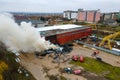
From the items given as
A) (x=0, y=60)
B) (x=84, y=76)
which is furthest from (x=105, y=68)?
(x=0, y=60)

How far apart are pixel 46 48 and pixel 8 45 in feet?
19.9

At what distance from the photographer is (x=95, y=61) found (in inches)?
952

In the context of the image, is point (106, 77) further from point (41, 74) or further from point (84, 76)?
point (41, 74)

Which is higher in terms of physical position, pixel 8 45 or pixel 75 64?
pixel 8 45

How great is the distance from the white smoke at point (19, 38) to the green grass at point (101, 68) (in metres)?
6.59

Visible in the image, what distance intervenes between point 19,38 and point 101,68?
43.1 ft

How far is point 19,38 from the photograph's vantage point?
25094 millimetres

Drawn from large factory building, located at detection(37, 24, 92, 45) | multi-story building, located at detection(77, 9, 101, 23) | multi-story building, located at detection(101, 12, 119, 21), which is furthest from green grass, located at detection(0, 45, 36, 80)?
multi-story building, located at detection(101, 12, 119, 21)

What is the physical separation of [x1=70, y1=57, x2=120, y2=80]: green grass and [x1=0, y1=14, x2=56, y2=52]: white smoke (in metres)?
6.59

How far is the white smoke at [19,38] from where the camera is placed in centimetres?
2464

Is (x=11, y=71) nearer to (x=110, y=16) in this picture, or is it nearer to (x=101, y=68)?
(x=101, y=68)

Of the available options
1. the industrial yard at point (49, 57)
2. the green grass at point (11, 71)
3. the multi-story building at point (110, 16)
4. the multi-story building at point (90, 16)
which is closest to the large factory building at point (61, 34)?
the industrial yard at point (49, 57)

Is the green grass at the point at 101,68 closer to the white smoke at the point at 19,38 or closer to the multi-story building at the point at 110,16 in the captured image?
the white smoke at the point at 19,38

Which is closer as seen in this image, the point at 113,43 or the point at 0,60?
the point at 0,60
